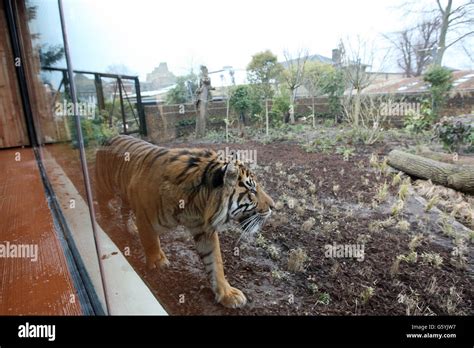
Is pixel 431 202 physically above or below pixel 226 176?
below

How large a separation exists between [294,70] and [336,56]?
167 mm

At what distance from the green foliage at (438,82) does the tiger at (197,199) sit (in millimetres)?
715

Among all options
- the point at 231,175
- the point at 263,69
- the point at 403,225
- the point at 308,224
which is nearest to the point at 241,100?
the point at 263,69

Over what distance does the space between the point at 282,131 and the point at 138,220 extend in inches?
29.1

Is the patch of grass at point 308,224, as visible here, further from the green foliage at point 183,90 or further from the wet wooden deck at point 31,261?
the wet wooden deck at point 31,261

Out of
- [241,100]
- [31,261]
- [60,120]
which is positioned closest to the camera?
[241,100]

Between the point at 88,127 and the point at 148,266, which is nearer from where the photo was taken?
the point at 148,266

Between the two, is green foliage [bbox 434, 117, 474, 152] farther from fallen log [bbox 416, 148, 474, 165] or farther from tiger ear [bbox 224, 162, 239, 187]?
tiger ear [bbox 224, 162, 239, 187]

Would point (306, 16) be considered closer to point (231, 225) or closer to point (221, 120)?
point (221, 120)

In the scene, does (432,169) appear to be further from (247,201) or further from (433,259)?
(247,201)

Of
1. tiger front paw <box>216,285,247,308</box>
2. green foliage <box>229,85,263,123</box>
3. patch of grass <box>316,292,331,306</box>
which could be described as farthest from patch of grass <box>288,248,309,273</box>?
green foliage <box>229,85,263,123</box>

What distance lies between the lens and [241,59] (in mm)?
1193

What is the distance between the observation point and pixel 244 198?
118cm

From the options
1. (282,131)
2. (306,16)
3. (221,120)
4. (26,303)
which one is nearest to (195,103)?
(221,120)
